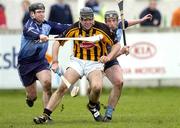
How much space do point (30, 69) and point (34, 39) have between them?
0.91 meters

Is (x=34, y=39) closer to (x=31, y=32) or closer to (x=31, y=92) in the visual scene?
(x=31, y=32)

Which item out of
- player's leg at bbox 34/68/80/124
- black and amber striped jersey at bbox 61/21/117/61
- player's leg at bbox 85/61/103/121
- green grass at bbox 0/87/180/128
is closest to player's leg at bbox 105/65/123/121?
green grass at bbox 0/87/180/128

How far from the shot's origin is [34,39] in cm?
1688

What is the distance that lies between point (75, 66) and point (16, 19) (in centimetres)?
1596

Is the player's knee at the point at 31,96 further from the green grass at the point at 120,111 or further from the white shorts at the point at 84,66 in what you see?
the white shorts at the point at 84,66

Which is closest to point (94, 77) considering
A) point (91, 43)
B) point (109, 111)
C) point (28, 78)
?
point (91, 43)

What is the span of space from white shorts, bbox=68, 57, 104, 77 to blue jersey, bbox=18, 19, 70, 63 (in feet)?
2.94

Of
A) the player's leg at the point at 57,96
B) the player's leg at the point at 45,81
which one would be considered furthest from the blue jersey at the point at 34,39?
the player's leg at the point at 57,96

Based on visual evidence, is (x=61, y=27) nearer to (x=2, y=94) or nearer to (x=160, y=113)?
(x=160, y=113)

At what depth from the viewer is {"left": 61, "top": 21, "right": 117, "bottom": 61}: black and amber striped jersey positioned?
53.5 feet

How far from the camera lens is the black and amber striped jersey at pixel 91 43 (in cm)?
1630

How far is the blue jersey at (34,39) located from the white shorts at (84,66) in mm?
895

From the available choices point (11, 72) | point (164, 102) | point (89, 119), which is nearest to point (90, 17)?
point (89, 119)

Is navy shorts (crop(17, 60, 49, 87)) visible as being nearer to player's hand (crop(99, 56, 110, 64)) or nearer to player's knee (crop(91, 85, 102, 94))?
player's knee (crop(91, 85, 102, 94))
